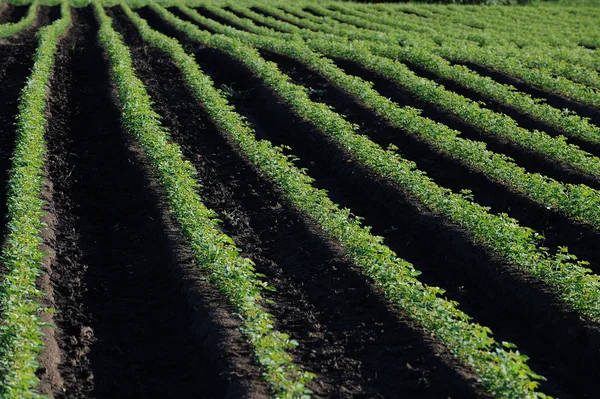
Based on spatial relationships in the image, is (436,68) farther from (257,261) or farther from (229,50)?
(257,261)

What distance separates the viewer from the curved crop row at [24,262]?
794cm

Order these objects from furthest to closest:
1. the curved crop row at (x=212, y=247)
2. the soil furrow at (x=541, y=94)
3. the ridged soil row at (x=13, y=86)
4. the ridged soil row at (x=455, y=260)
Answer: the soil furrow at (x=541, y=94), the ridged soil row at (x=455, y=260), the ridged soil row at (x=13, y=86), the curved crop row at (x=212, y=247)

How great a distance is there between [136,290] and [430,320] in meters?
4.26

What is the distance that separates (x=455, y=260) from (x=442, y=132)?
19.3 ft

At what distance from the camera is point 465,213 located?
12648 mm

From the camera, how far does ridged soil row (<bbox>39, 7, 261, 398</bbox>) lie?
8961 mm

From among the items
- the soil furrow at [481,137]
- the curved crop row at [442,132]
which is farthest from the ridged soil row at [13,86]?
the soil furrow at [481,137]

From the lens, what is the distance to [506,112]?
1989 centimetres

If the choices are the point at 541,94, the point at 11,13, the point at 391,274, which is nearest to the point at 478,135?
the point at 541,94

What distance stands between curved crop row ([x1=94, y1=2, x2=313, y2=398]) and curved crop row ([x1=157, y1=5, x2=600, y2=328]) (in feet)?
11.2

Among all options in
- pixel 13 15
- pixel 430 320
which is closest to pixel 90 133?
pixel 430 320

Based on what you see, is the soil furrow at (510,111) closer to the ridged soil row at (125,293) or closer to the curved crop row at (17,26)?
the ridged soil row at (125,293)

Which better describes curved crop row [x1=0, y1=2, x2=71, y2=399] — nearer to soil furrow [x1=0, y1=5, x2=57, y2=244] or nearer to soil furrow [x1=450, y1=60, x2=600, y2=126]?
soil furrow [x1=0, y1=5, x2=57, y2=244]

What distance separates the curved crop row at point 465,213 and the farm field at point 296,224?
0.15ft
